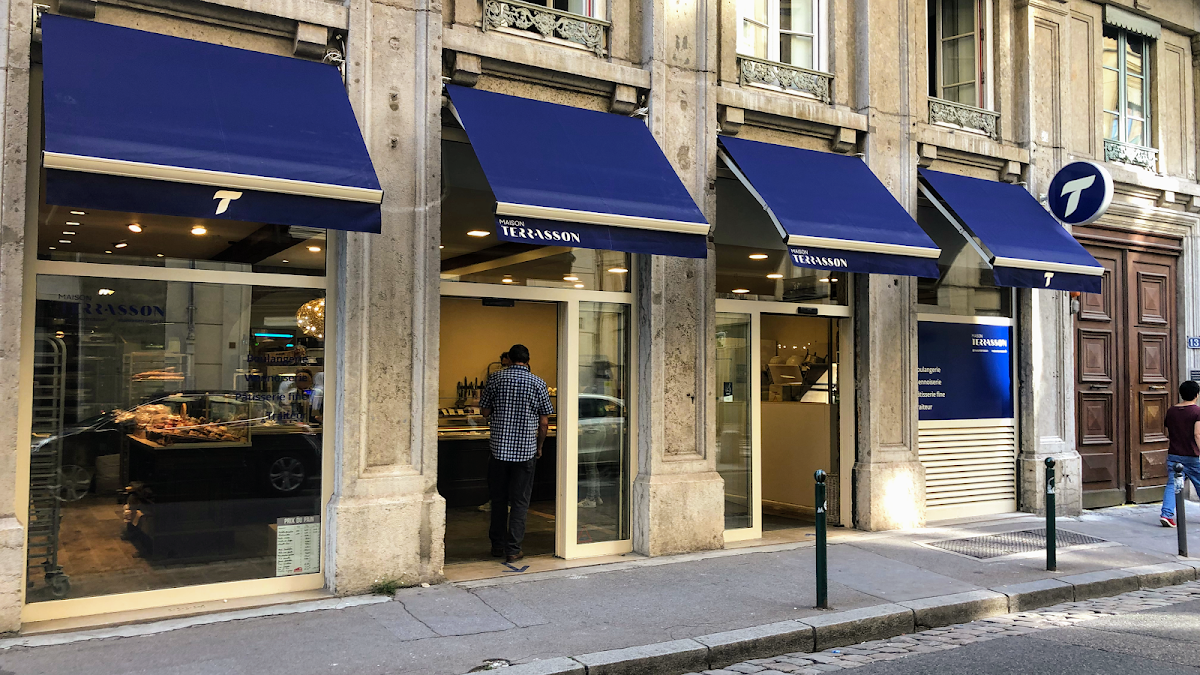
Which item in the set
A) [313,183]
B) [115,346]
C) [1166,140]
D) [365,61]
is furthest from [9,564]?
[1166,140]

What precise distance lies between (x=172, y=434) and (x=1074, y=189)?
10646mm

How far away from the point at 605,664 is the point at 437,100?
4.73m

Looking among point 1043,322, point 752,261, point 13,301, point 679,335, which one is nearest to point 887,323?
point 752,261

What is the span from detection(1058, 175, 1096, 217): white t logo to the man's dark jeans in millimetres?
7715

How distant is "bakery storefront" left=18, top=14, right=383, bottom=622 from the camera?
5902 millimetres

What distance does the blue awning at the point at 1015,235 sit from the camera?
1015 centimetres

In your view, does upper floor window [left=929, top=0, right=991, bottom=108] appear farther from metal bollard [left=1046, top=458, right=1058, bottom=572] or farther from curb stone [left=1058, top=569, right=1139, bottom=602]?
curb stone [left=1058, top=569, right=1139, bottom=602]

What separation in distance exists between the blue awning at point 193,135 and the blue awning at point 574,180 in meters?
1.11

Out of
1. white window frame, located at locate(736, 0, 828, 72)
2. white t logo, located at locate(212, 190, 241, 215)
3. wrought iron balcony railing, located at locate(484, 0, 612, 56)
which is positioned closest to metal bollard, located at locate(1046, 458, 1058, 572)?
white window frame, located at locate(736, 0, 828, 72)

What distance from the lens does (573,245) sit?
7.17 m

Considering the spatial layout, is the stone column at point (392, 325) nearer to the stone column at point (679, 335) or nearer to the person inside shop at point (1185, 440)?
the stone column at point (679, 335)

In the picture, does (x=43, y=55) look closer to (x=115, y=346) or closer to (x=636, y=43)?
(x=115, y=346)

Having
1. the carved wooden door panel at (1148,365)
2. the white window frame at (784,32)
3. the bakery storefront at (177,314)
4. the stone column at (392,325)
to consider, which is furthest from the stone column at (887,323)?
the bakery storefront at (177,314)

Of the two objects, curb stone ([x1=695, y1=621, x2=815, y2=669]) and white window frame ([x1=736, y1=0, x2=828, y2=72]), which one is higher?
white window frame ([x1=736, y1=0, x2=828, y2=72])
